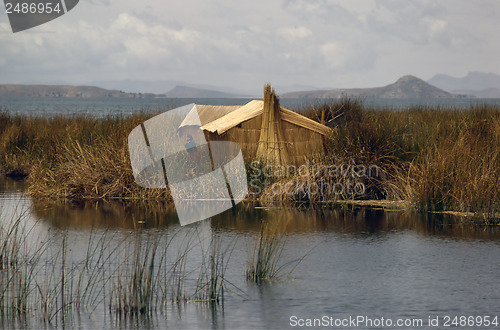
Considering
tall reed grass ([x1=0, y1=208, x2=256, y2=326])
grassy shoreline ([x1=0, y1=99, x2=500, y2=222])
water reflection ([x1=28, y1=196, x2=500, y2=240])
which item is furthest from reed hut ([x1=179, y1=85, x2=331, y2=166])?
tall reed grass ([x1=0, y1=208, x2=256, y2=326])

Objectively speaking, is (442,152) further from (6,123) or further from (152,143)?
(6,123)

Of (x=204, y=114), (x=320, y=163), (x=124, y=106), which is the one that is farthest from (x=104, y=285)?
(x=124, y=106)

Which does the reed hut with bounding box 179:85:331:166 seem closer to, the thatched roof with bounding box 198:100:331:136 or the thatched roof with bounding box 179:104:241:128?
the thatched roof with bounding box 198:100:331:136

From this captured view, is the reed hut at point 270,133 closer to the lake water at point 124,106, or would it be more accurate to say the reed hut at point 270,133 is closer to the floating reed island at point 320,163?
the floating reed island at point 320,163

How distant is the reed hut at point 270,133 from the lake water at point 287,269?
1697 millimetres

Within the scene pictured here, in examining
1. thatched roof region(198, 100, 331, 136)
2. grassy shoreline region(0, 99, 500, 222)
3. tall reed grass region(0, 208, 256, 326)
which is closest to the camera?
tall reed grass region(0, 208, 256, 326)

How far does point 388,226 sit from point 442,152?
5.99 feet

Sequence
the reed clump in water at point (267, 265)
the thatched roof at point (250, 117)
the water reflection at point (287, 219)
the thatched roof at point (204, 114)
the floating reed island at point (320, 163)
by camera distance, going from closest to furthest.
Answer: the reed clump in water at point (267, 265) → the water reflection at point (287, 219) → the floating reed island at point (320, 163) → the thatched roof at point (250, 117) → the thatched roof at point (204, 114)

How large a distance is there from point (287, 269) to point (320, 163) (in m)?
4.52

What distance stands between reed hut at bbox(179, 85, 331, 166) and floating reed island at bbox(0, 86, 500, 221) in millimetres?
18

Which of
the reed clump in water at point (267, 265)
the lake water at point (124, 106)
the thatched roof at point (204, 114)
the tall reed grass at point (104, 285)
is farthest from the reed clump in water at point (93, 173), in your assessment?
the reed clump in water at point (267, 265)

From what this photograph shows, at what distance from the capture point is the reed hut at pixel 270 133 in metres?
12.7

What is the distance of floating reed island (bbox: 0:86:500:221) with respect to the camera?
10.8 m

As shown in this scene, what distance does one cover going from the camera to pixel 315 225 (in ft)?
33.1
